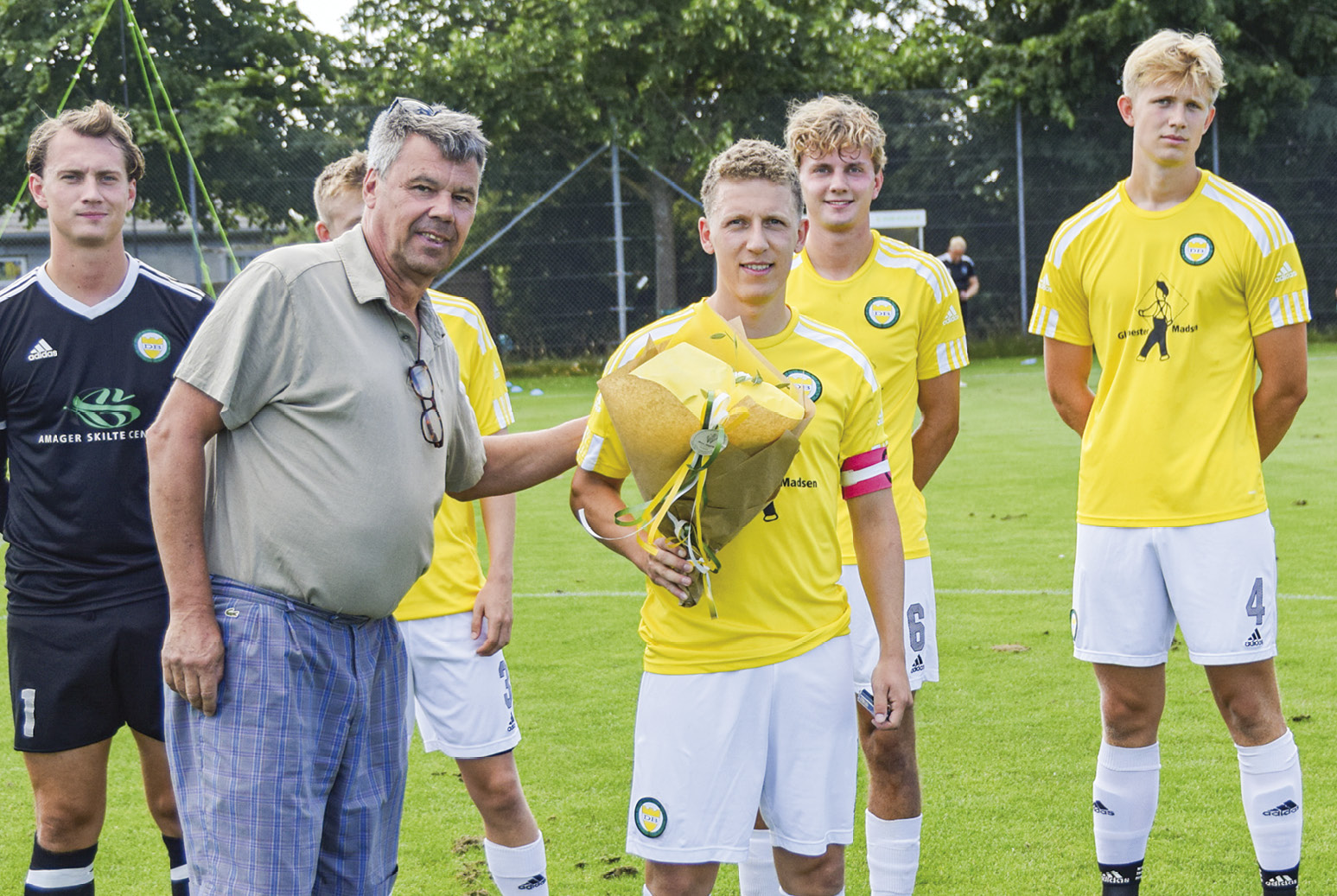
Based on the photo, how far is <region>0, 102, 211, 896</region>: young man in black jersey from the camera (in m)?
3.60

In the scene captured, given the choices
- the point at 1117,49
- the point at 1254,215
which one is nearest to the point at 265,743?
the point at 1254,215

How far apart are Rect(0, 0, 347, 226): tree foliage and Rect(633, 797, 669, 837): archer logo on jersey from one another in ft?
65.4

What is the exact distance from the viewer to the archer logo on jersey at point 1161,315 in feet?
12.8

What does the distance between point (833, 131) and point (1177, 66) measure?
102cm

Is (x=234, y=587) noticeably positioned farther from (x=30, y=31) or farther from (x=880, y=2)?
(x=880, y=2)

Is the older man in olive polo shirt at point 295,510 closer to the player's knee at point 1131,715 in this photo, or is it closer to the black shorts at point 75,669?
the black shorts at point 75,669

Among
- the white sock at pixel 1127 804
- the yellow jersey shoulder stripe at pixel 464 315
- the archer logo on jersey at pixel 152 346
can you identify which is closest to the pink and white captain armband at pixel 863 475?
the white sock at pixel 1127 804

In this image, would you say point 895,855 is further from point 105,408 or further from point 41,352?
point 41,352

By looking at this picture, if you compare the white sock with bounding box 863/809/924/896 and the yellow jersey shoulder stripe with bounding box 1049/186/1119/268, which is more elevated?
the yellow jersey shoulder stripe with bounding box 1049/186/1119/268

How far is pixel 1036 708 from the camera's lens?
5.79 metres

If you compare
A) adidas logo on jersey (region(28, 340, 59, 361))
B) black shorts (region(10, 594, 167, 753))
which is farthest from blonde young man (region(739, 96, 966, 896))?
adidas logo on jersey (region(28, 340, 59, 361))

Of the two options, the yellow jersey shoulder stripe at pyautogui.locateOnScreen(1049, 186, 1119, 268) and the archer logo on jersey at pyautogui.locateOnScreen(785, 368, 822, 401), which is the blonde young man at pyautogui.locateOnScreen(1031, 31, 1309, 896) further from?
the archer logo on jersey at pyautogui.locateOnScreen(785, 368, 822, 401)

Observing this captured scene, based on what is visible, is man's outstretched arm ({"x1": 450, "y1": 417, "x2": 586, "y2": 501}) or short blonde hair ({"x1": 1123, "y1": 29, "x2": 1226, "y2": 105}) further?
short blonde hair ({"x1": 1123, "y1": 29, "x2": 1226, "y2": 105})

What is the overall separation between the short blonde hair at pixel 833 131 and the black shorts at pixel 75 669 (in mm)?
2357
